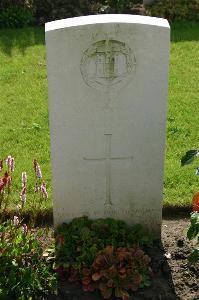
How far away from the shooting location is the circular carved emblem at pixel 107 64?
4.16 metres

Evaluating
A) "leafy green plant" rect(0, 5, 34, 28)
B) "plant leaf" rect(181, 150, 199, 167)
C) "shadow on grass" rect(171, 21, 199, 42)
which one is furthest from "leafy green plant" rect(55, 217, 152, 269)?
"leafy green plant" rect(0, 5, 34, 28)

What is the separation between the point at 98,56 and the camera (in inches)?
164

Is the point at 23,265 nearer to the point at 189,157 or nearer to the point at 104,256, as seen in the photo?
the point at 104,256

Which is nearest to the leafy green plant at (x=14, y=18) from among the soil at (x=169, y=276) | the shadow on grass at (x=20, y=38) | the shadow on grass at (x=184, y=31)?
the shadow on grass at (x=20, y=38)

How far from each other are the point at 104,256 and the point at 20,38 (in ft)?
18.4

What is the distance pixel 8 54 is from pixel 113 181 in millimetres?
4618

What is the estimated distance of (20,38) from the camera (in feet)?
30.3

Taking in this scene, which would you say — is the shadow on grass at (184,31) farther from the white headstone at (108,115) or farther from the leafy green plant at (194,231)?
the leafy green plant at (194,231)

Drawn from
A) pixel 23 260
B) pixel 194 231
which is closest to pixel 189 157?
pixel 194 231

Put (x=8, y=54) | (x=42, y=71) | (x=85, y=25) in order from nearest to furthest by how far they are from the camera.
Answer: (x=85, y=25) < (x=42, y=71) < (x=8, y=54)

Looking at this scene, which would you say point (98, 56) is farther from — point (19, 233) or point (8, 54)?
point (8, 54)

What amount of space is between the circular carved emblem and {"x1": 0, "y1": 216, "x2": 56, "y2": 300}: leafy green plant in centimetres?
112

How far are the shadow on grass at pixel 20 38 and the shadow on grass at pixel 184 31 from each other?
2022 millimetres

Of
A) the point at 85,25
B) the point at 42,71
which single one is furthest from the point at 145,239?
the point at 42,71
